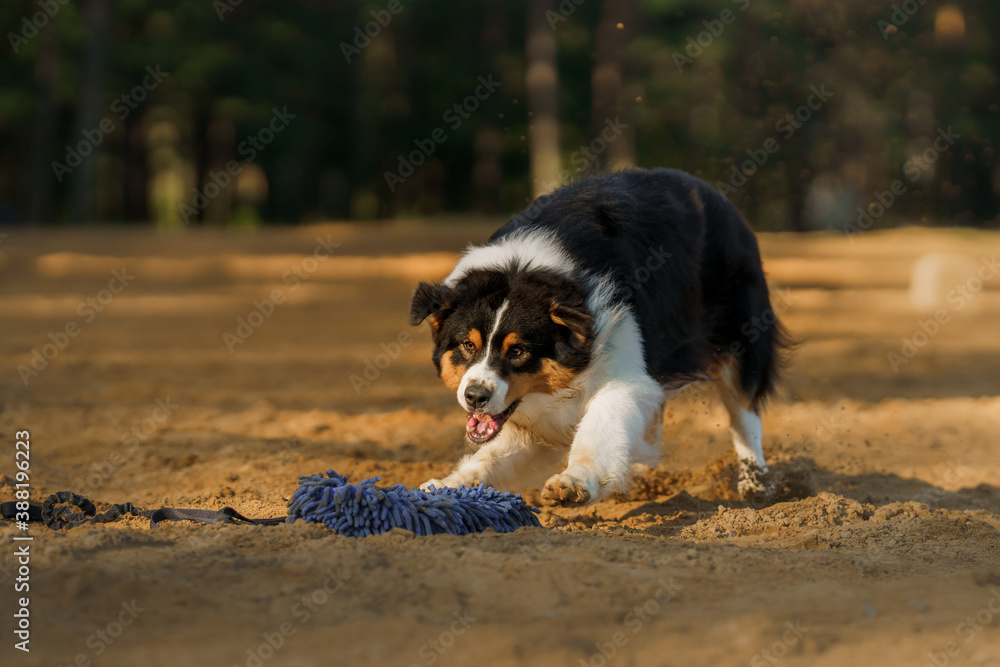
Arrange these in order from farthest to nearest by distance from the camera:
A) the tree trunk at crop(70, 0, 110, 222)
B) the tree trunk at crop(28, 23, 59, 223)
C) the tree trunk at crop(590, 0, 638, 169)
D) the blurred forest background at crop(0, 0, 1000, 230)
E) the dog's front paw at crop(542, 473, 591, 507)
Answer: the blurred forest background at crop(0, 0, 1000, 230) < the tree trunk at crop(28, 23, 59, 223) < the tree trunk at crop(590, 0, 638, 169) < the tree trunk at crop(70, 0, 110, 222) < the dog's front paw at crop(542, 473, 591, 507)

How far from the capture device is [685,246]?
5453mm

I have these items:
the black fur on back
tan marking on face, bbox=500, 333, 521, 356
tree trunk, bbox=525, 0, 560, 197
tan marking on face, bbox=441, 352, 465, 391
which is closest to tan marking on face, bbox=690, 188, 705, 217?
the black fur on back

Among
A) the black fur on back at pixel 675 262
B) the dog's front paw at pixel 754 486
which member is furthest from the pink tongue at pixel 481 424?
the dog's front paw at pixel 754 486

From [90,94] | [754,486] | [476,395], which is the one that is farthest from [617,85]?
[476,395]

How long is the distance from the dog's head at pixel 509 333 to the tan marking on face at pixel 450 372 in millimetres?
11

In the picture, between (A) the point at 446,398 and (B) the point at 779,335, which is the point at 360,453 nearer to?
(A) the point at 446,398

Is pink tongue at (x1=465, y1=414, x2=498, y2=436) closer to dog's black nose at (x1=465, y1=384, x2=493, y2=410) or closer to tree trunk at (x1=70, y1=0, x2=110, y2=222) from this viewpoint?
dog's black nose at (x1=465, y1=384, x2=493, y2=410)

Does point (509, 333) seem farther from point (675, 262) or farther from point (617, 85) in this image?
point (617, 85)

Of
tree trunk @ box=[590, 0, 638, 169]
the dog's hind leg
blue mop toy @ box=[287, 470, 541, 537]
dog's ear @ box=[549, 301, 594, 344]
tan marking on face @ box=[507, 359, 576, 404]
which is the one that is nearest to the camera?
blue mop toy @ box=[287, 470, 541, 537]

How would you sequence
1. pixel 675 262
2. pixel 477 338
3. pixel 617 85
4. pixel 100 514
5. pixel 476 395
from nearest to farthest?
pixel 100 514 → pixel 476 395 → pixel 477 338 → pixel 675 262 → pixel 617 85

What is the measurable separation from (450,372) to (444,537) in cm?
146

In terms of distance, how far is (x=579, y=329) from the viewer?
4.79m

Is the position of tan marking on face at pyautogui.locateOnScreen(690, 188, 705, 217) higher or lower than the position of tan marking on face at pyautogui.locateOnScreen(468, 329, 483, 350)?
higher

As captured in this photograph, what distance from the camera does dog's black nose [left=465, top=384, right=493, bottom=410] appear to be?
15.1 feet
